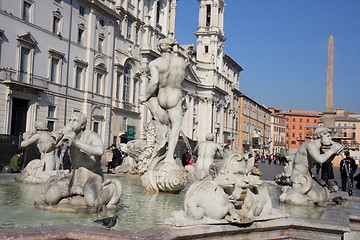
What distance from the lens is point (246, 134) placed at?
8725 cm

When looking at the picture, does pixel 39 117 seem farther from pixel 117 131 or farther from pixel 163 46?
pixel 163 46

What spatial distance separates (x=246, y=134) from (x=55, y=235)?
8526 cm

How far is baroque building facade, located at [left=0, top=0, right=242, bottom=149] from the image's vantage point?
2528cm

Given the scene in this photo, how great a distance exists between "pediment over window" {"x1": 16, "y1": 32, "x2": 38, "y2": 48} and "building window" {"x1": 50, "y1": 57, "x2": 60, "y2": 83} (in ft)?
7.20

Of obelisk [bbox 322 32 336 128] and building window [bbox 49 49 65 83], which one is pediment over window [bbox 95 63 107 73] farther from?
obelisk [bbox 322 32 336 128]

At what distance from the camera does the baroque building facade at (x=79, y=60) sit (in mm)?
25281

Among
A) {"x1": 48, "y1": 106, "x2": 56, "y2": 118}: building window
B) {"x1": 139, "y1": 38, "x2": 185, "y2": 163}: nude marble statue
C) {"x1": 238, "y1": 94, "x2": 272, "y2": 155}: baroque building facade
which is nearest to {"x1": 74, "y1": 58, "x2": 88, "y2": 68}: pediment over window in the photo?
{"x1": 48, "y1": 106, "x2": 56, "y2": 118}: building window

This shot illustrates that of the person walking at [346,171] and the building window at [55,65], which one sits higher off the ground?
the building window at [55,65]

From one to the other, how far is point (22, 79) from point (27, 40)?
2494mm

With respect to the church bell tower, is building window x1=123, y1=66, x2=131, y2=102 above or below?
below

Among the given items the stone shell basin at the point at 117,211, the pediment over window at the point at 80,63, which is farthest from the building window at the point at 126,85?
the stone shell basin at the point at 117,211

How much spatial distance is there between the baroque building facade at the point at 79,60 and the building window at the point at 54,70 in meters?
0.07

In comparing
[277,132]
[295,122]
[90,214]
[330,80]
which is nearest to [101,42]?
[330,80]

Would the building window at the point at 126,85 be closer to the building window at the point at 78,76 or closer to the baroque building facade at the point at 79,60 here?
the baroque building facade at the point at 79,60
